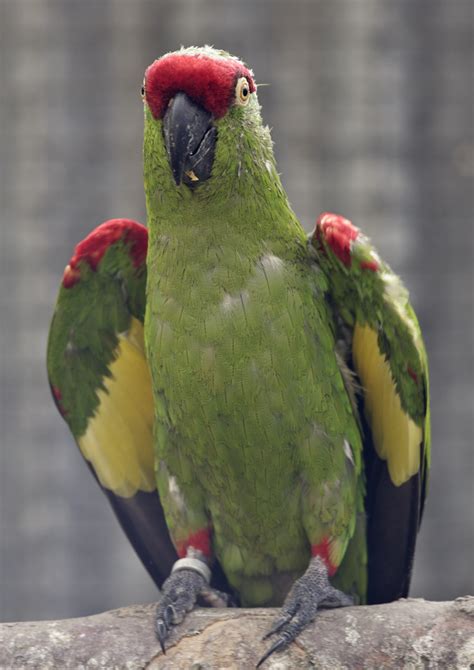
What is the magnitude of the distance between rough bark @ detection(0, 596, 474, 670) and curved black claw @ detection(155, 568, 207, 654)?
2 centimetres

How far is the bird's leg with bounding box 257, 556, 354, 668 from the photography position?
244 centimetres

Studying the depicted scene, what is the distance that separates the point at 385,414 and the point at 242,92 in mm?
879

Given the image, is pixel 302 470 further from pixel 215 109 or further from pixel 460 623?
pixel 215 109

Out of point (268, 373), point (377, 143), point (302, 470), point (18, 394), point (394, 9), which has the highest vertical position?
point (394, 9)

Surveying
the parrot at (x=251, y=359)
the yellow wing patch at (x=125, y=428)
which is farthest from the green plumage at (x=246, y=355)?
the yellow wing patch at (x=125, y=428)

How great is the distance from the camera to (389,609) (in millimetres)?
2428

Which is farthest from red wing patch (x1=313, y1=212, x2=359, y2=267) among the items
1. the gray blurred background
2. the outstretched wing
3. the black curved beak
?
the gray blurred background

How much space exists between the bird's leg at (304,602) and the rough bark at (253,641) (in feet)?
0.06

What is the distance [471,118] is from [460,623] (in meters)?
2.83

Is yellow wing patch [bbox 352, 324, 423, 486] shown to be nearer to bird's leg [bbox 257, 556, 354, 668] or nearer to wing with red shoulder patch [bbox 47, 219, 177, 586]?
bird's leg [bbox 257, 556, 354, 668]

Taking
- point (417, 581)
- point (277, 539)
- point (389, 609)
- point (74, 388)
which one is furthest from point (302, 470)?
point (417, 581)

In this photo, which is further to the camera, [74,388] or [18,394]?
[18,394]

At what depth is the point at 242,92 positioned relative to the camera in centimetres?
251

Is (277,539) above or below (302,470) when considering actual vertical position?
below
